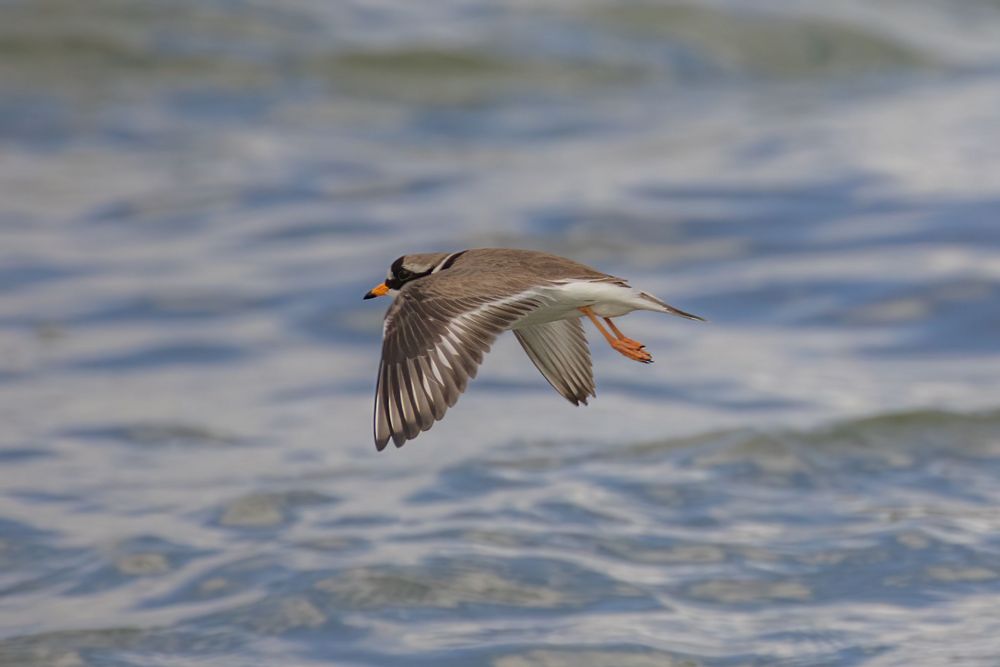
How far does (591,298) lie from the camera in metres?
7.33

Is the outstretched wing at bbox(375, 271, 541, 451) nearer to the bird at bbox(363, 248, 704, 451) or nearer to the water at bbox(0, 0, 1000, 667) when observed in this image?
the bird at bbox(363, 248, 704, 451)

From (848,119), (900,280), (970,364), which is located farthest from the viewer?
(848,119)

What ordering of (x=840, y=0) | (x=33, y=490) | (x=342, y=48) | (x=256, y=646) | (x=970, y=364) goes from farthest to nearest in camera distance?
1. (x=840, y=0)
2. (x=342, y=48)
3. (x=970, y=364)
4. (x=33, y=490)
5. (x=256, y=646)

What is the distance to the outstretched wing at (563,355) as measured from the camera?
8.47m

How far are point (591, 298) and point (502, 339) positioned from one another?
8.47m

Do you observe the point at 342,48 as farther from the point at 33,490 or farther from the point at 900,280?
the point at 33,490

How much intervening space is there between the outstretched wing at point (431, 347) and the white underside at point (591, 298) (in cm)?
9

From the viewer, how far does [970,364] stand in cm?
1412

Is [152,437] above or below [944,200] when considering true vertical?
below

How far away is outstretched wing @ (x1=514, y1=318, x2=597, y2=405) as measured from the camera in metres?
8.47

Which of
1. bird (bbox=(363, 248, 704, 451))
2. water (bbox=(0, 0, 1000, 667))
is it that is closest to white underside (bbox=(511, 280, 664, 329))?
bird (bbox=(363, 248, 704, 451))

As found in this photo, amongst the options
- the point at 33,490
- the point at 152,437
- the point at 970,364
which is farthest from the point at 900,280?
the point at 33,490

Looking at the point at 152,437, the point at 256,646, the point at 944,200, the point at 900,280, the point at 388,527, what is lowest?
the point at 256,646

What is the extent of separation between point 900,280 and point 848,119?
5.48 m
